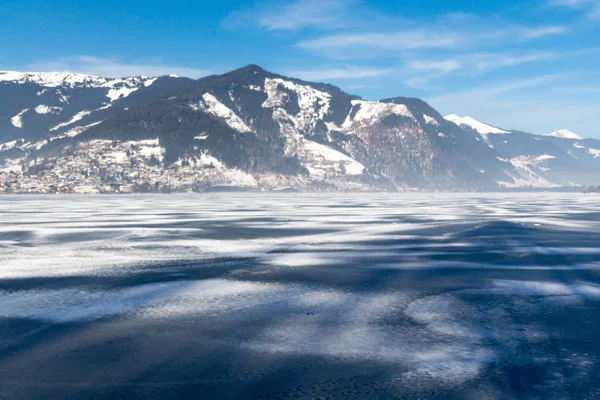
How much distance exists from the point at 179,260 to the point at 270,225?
29809 millimetres

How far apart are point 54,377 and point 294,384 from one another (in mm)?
6541

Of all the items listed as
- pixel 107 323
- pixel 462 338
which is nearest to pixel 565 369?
pixel 462 338

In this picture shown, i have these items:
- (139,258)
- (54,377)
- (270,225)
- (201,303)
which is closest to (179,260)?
(139,258)

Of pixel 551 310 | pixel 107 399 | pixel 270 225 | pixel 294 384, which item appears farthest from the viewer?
pixel 270 225

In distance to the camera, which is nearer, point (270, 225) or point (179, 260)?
point (179, 260)

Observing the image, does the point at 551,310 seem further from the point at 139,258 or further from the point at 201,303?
the point at 139,258

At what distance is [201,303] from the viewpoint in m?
23.9

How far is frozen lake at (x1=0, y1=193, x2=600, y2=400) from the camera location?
14.7 metres

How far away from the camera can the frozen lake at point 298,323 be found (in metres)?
14.7

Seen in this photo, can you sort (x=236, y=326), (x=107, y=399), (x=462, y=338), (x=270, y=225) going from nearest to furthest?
(x=107, y=399) → (x=462, y=338) → (x=236, y=326) → (x=270, y=225)

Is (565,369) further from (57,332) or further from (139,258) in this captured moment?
(139,258)

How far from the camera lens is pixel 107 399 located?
13.5 m

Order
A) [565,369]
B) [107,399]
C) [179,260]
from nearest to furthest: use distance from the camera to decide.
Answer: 1. [107,399]
2. [565,369]
3. [179,260]

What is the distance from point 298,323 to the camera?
2072cm
